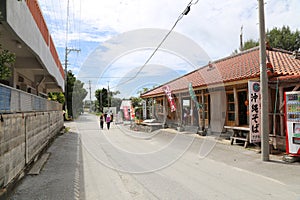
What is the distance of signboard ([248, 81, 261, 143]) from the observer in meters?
9.82

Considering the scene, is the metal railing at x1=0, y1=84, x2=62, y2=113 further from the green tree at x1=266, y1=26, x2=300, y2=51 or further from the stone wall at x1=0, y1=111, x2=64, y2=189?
the green tree at x1=266, y1=26, x2=300, y2=51

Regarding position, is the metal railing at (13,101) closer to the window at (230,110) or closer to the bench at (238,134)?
the bench at (238,134)

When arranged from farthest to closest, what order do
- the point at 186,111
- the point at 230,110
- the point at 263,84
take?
the point at 186,111 < the point at 230,110 < the point at 263,84

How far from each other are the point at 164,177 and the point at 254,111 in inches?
200

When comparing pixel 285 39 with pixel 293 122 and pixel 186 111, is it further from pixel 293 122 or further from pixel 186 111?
pixel 293 122

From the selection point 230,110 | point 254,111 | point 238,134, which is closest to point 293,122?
point 254,111

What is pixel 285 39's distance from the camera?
3319 cm

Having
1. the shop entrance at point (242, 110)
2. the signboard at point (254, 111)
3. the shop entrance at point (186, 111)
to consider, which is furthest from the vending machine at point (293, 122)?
the shop entrance at point (186, 111)

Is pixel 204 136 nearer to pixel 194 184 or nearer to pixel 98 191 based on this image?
pixel 194 184

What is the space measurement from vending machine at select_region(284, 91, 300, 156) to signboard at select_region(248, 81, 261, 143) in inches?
53.9

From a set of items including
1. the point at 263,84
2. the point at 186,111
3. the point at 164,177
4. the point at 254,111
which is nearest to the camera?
the point at 164,177

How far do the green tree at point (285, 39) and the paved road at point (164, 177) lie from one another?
1094 inches

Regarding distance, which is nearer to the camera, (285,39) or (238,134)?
(238,134)

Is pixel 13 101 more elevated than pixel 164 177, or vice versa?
pixel 13 101
